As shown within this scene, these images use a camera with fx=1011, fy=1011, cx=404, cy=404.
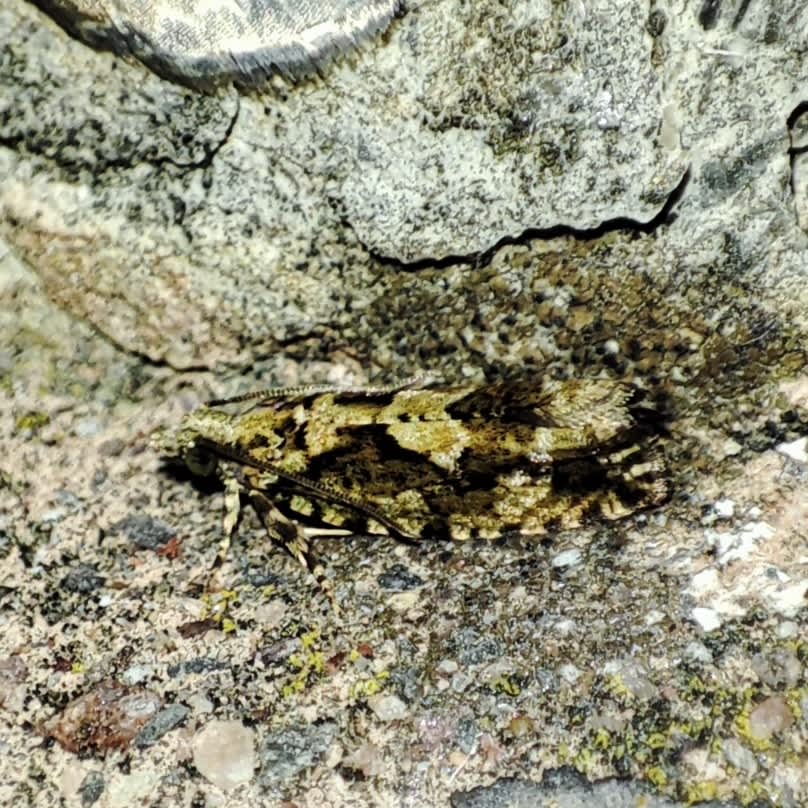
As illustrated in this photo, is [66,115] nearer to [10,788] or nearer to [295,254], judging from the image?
[295,254]

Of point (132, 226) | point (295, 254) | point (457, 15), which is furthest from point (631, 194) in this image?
point (132, 226)

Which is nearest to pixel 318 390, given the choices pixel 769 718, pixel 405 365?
pixel 405 365

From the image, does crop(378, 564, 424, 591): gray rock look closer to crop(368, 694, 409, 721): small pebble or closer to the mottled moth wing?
the mottled moth wing

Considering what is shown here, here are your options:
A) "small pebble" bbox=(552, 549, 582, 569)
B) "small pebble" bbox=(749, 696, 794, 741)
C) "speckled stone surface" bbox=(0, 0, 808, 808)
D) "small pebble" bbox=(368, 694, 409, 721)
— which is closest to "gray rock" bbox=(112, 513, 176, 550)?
"speckled stone surface" bbox=(0, 0, 808, 808)

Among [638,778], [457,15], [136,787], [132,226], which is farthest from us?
[132,226]

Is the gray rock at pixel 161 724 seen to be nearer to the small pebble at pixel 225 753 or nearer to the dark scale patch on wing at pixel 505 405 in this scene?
the small pebble at pixel 225 753

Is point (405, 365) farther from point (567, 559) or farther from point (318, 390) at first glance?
point (567, 559)

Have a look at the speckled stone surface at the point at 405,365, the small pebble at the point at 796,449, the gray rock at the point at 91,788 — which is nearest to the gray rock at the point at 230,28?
the speckled stone surface at the point at 405,365

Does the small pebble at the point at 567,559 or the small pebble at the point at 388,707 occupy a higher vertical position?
the small pebble at the point at 567,559
